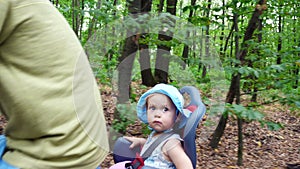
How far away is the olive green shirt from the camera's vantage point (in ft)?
3.57

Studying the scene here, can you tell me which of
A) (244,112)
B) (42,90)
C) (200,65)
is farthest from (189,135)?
(244,112)

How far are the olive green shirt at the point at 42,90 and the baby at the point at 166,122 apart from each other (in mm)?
788

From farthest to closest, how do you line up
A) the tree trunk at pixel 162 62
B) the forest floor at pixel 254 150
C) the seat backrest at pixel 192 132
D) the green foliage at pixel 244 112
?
the forest floor at pixel 254 150, the green foliage at pixel 244 112, the tree trunk at pixel 162 62, the seat backrest at pixel 192 132

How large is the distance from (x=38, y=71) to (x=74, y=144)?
26 cm

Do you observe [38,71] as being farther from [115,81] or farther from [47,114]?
[115,81]

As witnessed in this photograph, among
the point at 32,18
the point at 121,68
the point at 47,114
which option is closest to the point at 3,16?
the point at 32,18

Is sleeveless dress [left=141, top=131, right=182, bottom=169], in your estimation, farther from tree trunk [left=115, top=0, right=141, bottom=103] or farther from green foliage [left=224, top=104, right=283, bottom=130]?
green foliage [left=224, top=104, right=283, bottom=130]

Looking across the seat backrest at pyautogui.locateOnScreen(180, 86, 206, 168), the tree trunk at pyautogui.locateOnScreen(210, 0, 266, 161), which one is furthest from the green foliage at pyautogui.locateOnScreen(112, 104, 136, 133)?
the tree trunk at pyautogui.locateOnScreen(210, 0, 266, 161)

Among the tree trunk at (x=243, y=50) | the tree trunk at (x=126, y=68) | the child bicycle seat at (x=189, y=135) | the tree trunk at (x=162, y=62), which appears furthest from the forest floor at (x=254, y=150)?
the child bicycle seat at (x=189, y=135)

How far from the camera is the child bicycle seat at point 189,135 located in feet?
6.35

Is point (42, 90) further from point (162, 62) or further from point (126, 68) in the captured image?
point (126, 68)

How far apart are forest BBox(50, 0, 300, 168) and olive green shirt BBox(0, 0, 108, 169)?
3.04ft

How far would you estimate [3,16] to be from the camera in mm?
1043

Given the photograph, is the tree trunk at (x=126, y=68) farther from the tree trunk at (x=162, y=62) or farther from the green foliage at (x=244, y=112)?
the green foliage at (x=244, y=112)
